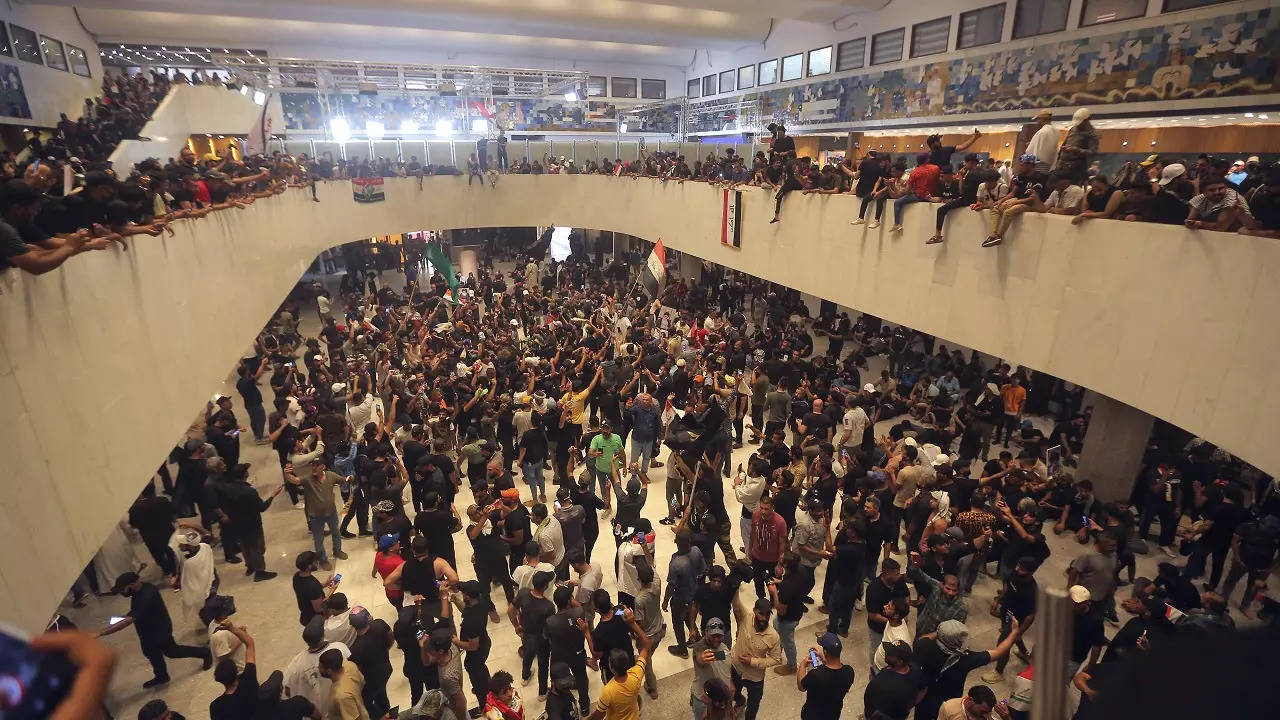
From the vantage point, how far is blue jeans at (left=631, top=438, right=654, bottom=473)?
28.1 feet

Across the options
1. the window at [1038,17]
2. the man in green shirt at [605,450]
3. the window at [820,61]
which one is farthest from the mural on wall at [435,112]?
the man in green shirt at [605,450]

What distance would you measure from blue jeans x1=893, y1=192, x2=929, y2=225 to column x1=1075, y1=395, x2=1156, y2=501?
353cm

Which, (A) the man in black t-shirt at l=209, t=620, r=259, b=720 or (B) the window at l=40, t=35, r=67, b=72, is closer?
(A) the man in black t-shirt at l=209, t=620, r=259, b=720

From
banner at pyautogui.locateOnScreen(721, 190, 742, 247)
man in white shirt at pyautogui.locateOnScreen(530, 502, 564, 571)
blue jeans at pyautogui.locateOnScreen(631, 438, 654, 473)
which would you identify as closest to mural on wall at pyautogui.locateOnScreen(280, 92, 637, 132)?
banner at pyautogui.locateOnScreen(721, 190, 742, 247)

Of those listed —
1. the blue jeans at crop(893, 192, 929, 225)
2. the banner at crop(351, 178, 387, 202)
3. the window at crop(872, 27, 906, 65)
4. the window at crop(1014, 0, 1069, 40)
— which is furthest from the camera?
the banner at crop(351, 178, 387, 202)

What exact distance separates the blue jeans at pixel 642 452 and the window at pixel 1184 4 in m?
12.0

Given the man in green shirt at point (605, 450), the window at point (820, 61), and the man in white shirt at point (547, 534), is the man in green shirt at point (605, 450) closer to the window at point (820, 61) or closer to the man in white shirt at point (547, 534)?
the man in white shirt at point (547, 534)

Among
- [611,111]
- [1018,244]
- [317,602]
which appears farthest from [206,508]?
[611,111]

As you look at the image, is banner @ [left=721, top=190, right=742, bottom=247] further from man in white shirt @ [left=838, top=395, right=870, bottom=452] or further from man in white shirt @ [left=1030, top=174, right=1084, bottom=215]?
man in white shirt @ [left=1030, top=174, right=1084, bottom=215]

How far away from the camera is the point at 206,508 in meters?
6.73

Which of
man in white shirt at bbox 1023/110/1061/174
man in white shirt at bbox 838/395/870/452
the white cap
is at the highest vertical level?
man in white shirt at bbox 1023/110/1061/174

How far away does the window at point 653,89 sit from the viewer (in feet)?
102

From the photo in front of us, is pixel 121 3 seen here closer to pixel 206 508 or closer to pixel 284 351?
pixel 284 351

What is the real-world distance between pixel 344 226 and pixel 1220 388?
67.9ft
